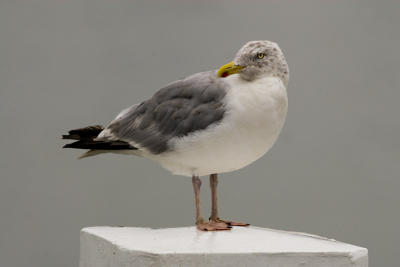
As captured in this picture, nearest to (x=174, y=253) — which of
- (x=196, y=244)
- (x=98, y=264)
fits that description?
(x=196, y=244)

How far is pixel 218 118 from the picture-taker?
11.1 ft

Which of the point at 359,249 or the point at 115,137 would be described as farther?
the point at 115,137

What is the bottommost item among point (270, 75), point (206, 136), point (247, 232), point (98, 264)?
point (98, 264)

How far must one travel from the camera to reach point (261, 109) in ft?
11.0

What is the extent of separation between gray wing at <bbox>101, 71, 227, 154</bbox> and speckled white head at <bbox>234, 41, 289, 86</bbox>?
0.19m

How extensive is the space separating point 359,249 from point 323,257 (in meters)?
0.28

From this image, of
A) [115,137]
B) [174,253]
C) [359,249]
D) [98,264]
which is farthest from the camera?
[115,137]

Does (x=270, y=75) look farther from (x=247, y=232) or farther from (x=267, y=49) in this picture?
(x=247, y=232)

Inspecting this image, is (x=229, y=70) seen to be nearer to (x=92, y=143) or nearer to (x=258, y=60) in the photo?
(x=258, y=60)

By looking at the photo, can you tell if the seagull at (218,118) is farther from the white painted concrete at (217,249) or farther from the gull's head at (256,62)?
the white painted concrete at (217,249)

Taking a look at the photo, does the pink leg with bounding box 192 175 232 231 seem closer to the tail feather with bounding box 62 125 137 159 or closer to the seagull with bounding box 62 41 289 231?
the seagull with bounding box 62 41 289 231

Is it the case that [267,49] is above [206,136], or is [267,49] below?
above

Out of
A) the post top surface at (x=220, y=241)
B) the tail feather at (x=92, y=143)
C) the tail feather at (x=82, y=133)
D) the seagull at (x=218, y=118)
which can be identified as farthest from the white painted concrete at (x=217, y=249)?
the tail feather at (x=82, y=133)

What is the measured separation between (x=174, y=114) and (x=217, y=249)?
37.9 inches
